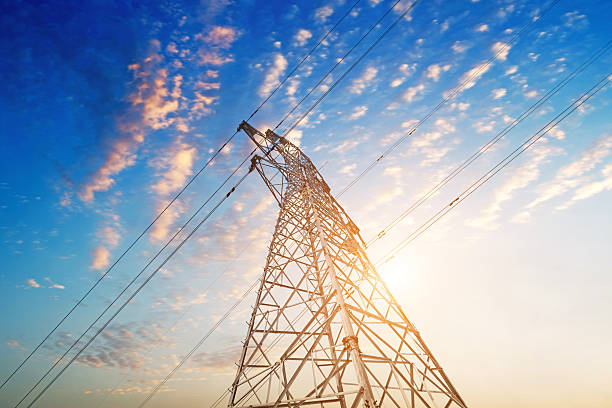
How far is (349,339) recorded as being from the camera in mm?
4348

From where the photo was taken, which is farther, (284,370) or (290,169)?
(290,169)

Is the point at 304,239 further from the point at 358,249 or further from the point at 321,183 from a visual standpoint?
the point at 321,183

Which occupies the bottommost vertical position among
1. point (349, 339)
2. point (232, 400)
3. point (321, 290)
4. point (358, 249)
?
point (232, 400)

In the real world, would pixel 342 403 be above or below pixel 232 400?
below

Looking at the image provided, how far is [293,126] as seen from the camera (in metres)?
12.6

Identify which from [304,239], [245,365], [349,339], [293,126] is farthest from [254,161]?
[349,339]

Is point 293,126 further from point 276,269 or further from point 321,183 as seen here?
point 276,269

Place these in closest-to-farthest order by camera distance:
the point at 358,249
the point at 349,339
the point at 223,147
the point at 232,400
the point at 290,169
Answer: the point at 349,339
the point at 232,400
the point at 358,249
the point at 290,169
the point at 223,147

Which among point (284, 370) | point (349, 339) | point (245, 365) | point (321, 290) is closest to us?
point (349, 339)

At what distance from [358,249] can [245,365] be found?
14.9ft

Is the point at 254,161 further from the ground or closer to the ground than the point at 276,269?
further from the ground

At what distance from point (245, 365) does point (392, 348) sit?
3749 mm

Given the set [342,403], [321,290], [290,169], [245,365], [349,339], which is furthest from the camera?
[290,169]

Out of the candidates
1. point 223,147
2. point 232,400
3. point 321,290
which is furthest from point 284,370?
point 223,147
